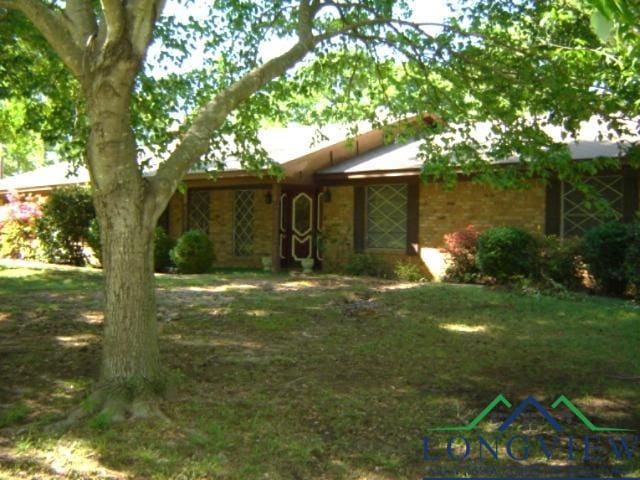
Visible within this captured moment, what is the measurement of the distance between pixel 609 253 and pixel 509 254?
1756 mm

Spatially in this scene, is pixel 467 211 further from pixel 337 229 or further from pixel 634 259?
pixel 634 259

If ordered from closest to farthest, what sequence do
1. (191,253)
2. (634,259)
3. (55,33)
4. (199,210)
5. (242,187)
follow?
1. (55,33)
2. (634,259)
3. (191,253)
4. (242,187)
5. (199,210)

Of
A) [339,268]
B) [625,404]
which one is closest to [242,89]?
[625,404]

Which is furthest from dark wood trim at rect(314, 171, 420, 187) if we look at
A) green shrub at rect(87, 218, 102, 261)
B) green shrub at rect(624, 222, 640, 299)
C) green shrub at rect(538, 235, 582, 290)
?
green shrub at rect(87, 218, 102, 261)

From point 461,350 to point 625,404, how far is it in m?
2.25

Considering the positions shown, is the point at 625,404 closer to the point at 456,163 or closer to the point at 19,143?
the point at 456,163

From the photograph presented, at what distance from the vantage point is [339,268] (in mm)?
17000

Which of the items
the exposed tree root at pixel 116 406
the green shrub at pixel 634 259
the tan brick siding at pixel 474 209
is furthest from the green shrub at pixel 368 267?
the exposed tree root at pixel 116 406

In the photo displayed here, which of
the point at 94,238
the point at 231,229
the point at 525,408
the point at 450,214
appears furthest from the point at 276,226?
the point at 525,408

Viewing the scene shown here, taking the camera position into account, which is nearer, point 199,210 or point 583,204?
point 583,204

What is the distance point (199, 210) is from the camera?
20641mm

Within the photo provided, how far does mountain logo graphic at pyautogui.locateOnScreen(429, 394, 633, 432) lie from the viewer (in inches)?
224

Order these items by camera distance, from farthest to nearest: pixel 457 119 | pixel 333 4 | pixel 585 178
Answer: pixel 585 178 → pixel 457 119 → pixel 333 4

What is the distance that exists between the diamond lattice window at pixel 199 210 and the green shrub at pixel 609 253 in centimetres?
1153
